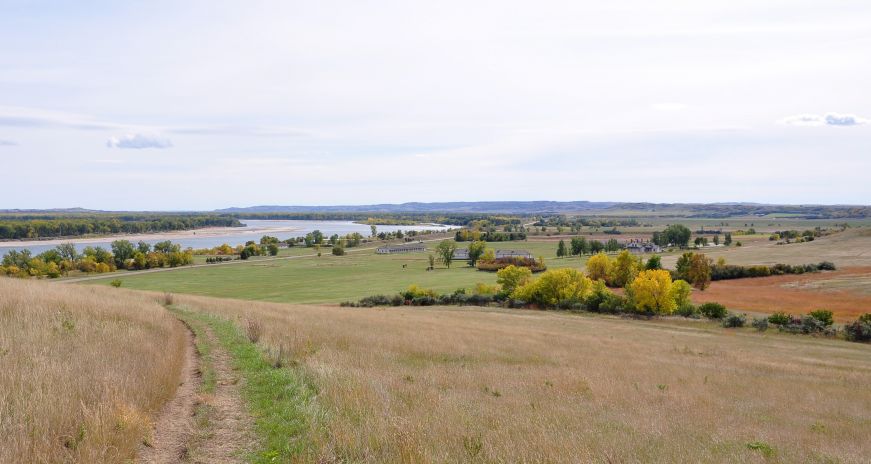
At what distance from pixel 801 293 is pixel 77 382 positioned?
3058 inches

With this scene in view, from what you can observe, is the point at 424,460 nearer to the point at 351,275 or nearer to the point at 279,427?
the point at 279,427

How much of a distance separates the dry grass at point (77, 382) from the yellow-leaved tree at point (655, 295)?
50101 mm

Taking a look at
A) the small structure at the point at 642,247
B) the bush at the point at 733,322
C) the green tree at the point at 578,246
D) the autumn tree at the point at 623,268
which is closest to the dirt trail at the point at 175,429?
the bush at the point at 733,322

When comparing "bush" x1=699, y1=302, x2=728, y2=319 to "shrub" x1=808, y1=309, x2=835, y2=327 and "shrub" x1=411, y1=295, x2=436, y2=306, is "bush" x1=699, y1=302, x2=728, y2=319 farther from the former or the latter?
"shrub" x1=411, y1=295, x2=436, y2=306

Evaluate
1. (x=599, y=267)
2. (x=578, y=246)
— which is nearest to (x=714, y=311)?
(x=599, y=267)

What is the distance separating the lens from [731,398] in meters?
16.2

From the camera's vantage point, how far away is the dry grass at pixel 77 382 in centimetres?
636

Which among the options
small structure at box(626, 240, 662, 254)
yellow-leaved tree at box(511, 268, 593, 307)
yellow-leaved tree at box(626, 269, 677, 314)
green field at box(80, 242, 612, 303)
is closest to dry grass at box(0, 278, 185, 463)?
yellow-leaved tree at box(626, 269, 677, 314)

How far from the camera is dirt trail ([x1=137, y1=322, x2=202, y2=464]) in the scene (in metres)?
6.79

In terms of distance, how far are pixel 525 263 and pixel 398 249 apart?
2437 inches

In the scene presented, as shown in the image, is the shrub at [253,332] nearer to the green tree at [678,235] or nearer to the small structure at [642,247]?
the small structure at [642,247]

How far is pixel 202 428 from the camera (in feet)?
25.4

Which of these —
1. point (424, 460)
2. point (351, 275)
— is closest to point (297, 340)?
point (424, 460)

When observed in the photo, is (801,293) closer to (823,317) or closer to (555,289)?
(823,317)
